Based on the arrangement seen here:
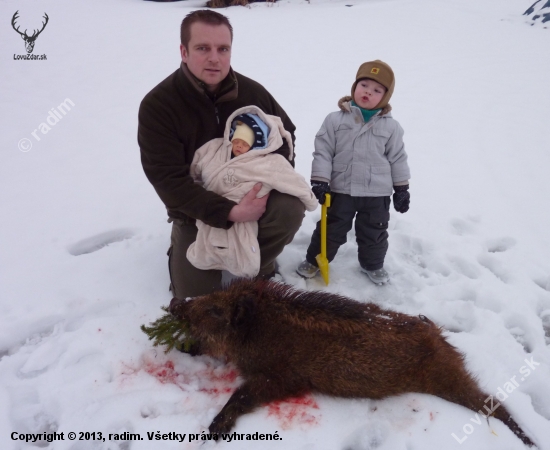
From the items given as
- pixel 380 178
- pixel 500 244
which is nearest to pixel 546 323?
pixel 500 244

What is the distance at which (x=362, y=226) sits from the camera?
3.49 metres

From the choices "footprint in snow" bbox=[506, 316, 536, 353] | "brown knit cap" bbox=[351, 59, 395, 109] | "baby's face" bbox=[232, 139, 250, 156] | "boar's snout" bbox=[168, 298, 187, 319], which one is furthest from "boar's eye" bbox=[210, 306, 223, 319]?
"footprint in snow" bbox=[506, 316, 536, 353]

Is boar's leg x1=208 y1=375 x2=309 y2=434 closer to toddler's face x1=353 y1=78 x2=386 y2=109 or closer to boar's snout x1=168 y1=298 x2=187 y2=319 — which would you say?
boar's snout x1=168 y1=298 x2=187 y2=319

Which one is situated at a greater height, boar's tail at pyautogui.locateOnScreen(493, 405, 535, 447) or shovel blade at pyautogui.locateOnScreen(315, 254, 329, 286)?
shovel blade at pyautogui.locateOnScreen(315, 254, 329, 286)

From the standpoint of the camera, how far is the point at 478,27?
12.9m

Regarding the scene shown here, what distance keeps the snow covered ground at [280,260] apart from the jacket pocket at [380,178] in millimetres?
902

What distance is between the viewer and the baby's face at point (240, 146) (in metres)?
2.83

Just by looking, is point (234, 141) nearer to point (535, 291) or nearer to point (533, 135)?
point (535, 291)

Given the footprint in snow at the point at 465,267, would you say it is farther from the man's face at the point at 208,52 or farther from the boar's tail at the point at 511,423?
the man's face at the point at 208,52

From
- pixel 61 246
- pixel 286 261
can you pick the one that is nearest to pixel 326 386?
pixel 286 261

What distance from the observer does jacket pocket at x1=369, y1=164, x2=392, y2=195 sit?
3.24 m

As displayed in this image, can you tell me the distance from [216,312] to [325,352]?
807 millimetres

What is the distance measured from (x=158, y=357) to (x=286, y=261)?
1.57 meters

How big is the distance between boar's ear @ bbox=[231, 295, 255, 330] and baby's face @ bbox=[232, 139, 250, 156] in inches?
44.6
